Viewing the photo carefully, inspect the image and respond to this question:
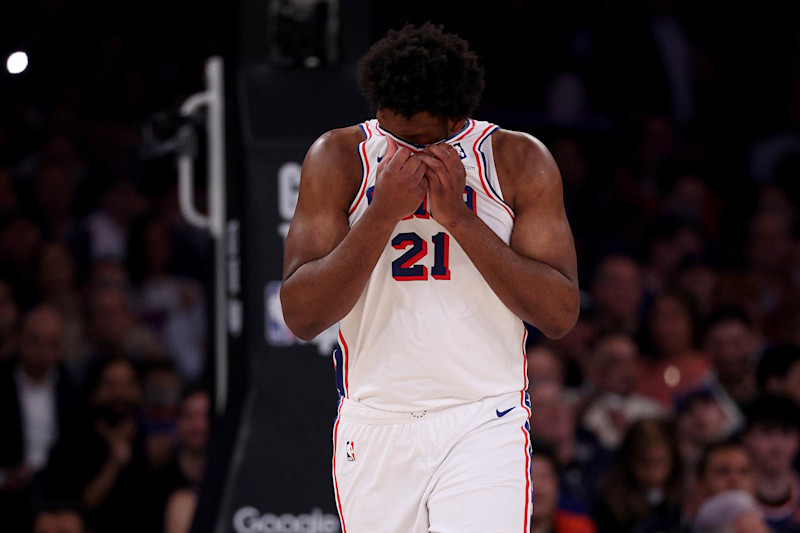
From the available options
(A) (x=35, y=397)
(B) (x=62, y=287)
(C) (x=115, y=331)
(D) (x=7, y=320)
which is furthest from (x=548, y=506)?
(B) (x=62, y=287)

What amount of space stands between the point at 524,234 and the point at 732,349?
3.98 metres

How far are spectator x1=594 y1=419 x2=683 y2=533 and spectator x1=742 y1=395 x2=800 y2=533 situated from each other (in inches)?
16.1

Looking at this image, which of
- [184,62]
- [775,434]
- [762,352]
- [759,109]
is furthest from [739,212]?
[184,62]

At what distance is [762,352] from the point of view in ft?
23.0

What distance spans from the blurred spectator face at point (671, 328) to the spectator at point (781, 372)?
1.78 feet

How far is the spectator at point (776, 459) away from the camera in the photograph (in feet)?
19.4

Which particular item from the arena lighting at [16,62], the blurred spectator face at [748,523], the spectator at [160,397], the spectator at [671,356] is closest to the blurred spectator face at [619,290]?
the spectator at [671,356]

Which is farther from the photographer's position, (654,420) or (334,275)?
(654,420)

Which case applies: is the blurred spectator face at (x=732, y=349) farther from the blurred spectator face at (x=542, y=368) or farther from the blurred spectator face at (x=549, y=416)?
the blurred spectator face at (x=549, y=416)

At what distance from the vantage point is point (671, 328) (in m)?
7.05

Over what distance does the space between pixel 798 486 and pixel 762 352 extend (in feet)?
3.79

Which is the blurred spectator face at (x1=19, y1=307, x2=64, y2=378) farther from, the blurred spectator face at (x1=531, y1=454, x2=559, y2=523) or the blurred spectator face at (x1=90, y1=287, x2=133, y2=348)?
the blurred spectator face at (x1=531, y1=454, x2=559, y2=523)

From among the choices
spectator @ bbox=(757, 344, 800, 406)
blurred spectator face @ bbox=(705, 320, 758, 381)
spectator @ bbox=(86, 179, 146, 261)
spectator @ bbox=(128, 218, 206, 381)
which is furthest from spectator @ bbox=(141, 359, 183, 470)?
spectator @ bbox=(757, 344, 800, 406)

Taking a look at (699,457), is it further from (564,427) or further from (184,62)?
(184,62)
